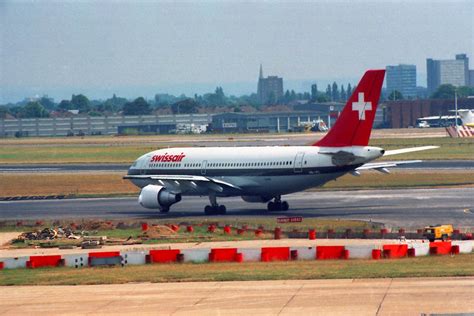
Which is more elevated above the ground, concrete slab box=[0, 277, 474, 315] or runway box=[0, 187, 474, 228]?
concrete slab box=[0, 277, 474, 315]

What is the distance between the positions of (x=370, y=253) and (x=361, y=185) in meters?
44.3

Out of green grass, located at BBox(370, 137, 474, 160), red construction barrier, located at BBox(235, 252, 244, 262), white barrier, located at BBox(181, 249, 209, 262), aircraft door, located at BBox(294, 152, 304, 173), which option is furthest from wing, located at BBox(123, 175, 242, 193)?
green grass, located at BBox(370, 137, 474, 160)

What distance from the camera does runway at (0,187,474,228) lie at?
64.7m

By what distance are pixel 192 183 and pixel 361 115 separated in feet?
42.6

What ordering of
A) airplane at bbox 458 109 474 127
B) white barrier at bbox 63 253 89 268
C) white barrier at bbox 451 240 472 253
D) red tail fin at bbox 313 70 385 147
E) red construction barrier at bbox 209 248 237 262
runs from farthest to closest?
airplane at bbox 458 109 474 127 → red tail fin at bbox 313 70 385 147 → white barrier at bbox 63 253 89 268 → red construction barrier at bbox 209 248 237 262 → white barrier at bbox 451 240 472 253

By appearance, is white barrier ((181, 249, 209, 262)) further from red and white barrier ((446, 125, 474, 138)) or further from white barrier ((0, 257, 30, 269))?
red and white barrier ((446, 125, 474, 138))

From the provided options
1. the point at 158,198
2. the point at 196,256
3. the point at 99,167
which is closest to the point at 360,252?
the point at 196,256

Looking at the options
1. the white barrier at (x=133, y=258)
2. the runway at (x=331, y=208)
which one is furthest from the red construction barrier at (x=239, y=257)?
the runway at (x=331, y=208)

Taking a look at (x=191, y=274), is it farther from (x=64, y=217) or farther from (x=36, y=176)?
(x=36, y=176)

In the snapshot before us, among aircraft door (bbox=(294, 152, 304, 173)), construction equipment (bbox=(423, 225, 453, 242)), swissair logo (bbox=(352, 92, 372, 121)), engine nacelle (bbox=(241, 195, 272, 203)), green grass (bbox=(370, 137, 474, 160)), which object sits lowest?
construction equipment (bbox=(423, 225, 453, 242))

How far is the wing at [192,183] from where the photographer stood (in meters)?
72.0

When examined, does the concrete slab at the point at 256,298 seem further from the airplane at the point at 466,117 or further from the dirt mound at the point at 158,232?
the airplane at the point at 466,117

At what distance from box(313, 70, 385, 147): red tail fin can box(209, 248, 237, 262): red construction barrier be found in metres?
20.4

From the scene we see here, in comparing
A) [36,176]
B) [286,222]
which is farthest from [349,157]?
[36,176]
